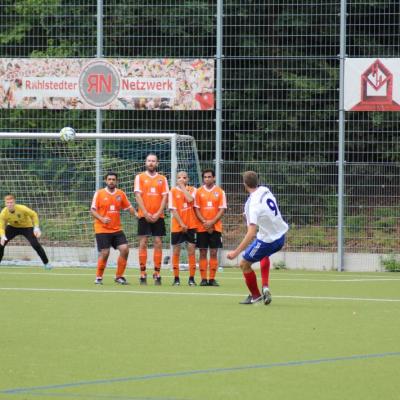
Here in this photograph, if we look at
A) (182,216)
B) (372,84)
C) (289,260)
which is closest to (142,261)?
(182,216)

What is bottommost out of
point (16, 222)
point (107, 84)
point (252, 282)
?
point (252, 282)

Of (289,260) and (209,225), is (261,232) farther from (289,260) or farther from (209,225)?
(289,260)

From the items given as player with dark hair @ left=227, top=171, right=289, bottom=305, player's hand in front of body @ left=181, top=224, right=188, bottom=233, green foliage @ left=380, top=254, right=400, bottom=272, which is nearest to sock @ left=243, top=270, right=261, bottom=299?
player with dark hair @ left=227, top=171, right=289, bottom=305

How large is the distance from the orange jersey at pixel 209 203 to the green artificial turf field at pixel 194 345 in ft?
7.20

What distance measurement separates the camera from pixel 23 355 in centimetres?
934

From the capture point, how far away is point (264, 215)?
14188 millimetres

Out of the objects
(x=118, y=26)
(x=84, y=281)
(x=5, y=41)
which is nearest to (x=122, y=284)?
(x=84, y=281)

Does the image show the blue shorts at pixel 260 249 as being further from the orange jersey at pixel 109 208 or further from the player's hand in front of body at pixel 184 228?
the player's hand in front of body at pixel 184 228

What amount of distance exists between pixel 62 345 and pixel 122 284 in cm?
803

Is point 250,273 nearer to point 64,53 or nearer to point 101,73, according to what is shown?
point 101,73

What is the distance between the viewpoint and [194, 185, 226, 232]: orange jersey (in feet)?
62.0

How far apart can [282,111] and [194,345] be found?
15659 mm

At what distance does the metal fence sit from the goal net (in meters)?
0.79

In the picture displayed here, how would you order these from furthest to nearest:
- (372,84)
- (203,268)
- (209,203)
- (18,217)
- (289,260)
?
(289,260) < (372,84) < (18,217) < (209,203) < (203,268)
